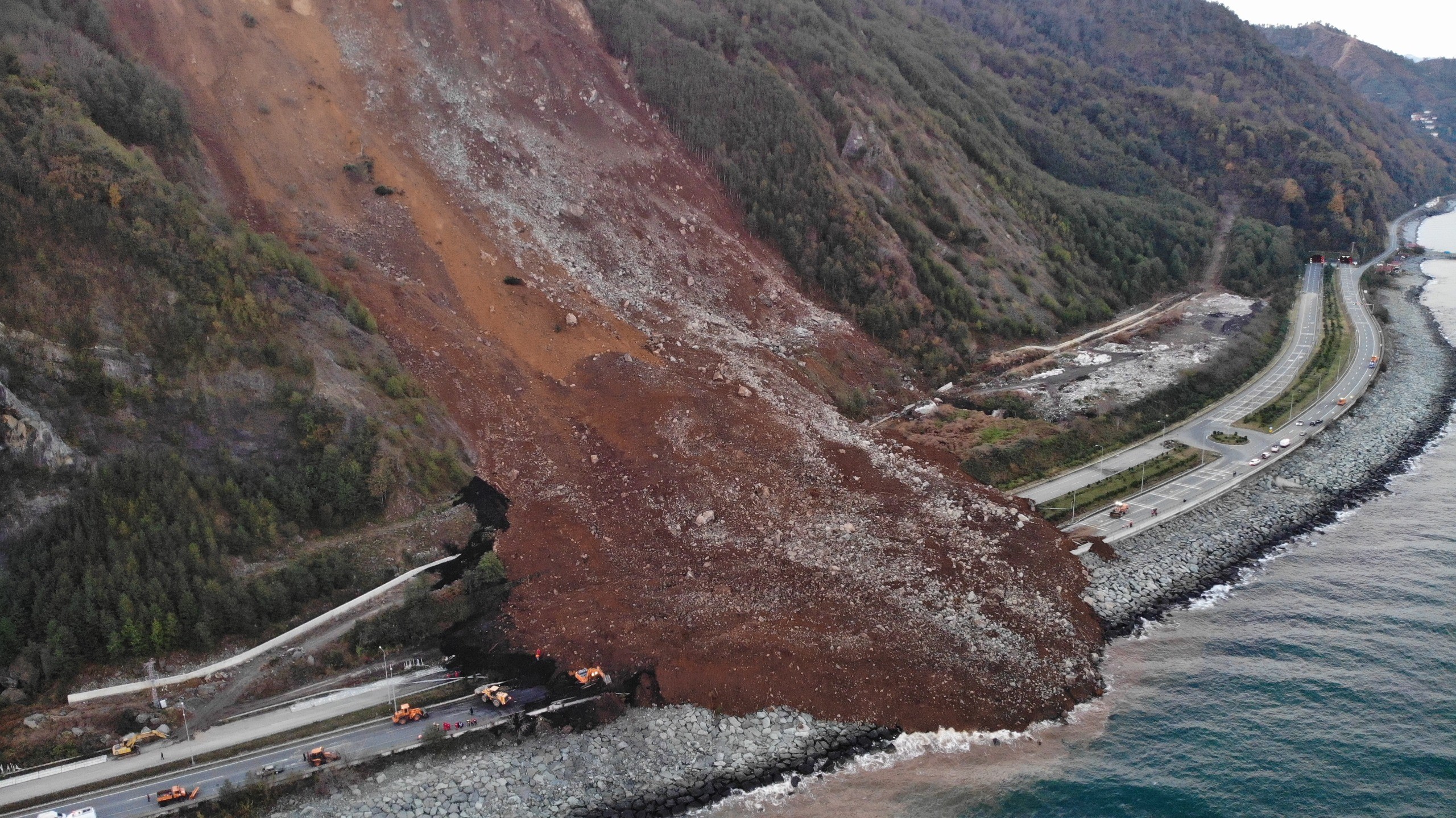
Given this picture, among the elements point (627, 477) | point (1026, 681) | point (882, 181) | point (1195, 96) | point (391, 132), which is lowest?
point (1026, 681)

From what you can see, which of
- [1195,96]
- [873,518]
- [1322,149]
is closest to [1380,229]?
[1322,149]

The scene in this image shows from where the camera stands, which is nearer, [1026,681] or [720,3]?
[1026,681]

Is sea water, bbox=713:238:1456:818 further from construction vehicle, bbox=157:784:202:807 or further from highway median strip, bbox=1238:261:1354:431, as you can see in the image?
highway median strip, bbox=1238:261:1354:431

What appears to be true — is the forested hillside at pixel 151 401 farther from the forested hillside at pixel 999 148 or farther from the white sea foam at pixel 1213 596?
the white sea foam at pixel 1213 596

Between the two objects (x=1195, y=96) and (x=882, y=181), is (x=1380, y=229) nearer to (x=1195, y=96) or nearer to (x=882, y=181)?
(x=1195, y=96)

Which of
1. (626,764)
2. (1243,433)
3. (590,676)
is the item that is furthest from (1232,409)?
(626,764)

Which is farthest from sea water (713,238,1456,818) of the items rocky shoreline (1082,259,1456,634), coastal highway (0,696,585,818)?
coastal highway (0,696,585,818)
